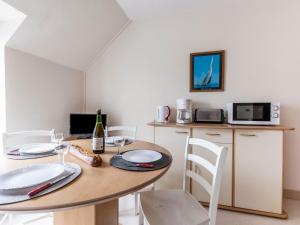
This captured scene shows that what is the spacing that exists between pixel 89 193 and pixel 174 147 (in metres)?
1.55

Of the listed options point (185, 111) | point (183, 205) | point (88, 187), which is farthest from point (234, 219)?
point (88, 187)

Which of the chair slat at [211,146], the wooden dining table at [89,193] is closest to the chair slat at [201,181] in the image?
the chair slat at [211,146]

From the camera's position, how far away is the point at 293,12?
6.89ft

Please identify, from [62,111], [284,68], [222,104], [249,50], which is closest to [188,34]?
[249,50]

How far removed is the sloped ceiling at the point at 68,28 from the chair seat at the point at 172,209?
191 centimetres

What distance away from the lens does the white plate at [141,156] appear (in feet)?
3.57

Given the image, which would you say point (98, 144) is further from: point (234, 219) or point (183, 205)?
point (234, 219)

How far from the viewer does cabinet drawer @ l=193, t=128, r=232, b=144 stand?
6.34ft

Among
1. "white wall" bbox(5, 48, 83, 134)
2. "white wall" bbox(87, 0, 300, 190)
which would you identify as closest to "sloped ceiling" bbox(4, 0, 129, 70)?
"white wall" bbox(5, 48, 83, 134)

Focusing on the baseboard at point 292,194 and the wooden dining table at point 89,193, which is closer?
the wooden dining table at point 89,193

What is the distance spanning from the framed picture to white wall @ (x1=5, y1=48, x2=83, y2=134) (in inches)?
69.2

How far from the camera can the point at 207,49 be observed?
2.41m

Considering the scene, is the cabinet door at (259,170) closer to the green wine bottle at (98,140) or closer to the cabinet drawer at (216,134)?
the cabinet drawer at (216,134)

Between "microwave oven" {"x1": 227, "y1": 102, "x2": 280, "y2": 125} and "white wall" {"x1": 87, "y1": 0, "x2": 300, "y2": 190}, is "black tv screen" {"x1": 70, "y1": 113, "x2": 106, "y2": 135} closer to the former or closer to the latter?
"white wall" {"x1": 87, "y1": 0, "x2": 300, "y2": 190}
